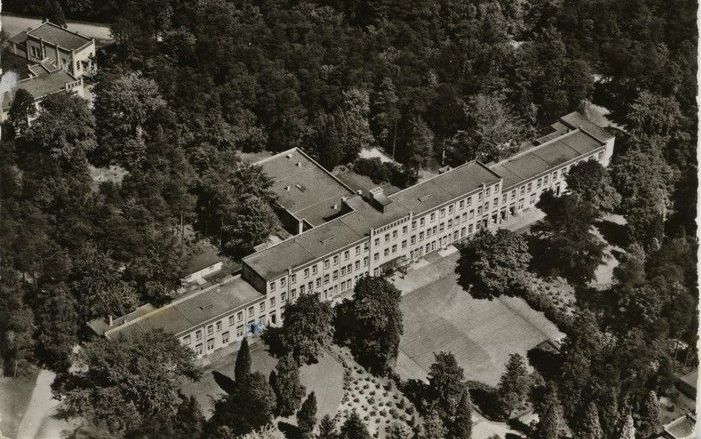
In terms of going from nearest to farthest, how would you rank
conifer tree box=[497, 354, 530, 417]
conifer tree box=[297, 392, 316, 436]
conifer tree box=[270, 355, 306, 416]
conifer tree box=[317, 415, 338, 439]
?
conifer tree box=[317, 415, 338, 439] → conifer tree box=[297, 392, 316, 436] → conifer tree box=[270, 355, 306, 416] → conifer tree box=[497, 354, 530, 417]

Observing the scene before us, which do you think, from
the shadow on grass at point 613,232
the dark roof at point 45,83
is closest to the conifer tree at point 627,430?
the shadow on grass at point 613,232

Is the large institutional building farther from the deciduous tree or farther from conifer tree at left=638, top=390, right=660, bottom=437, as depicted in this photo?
conifer tree at left=638, top=390, right=660, bottom=437

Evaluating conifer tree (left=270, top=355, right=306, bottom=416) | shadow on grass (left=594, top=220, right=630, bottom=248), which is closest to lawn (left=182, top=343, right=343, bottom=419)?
conifer tree (left=270, top=355, right=306, bottom=416)

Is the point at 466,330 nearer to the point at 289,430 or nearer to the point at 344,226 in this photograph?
the point at 344,226

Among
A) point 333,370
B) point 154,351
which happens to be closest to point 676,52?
point 333,370

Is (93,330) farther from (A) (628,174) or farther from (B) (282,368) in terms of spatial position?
(A) (628,174)

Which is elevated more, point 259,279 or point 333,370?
point 259,279

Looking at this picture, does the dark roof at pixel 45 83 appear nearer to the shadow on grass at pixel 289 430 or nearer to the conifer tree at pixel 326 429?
the shadow on grass at pixel 289 430
